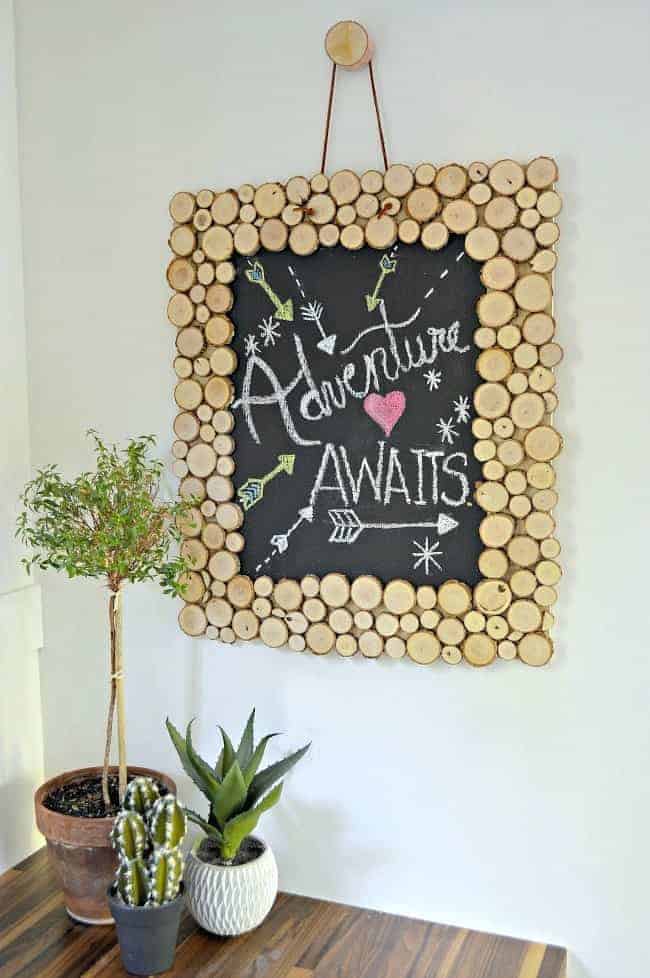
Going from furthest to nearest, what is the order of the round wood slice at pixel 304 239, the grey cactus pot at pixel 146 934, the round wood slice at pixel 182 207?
the round wood slice at pixel 182 207 < the round wood slice at pixel 304 239 < the grey cactus pot at pixel 146 934

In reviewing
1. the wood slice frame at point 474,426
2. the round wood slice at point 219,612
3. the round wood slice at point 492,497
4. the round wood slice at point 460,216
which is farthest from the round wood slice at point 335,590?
the round wood slice at point 460,216

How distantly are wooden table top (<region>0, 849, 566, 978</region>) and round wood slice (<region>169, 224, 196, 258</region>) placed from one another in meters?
1.50

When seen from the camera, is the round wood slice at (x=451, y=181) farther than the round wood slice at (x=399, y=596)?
No

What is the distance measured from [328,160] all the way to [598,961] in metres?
1.79

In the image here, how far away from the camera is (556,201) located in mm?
1865

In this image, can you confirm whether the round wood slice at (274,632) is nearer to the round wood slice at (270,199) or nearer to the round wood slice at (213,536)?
the round wood slice at (213,536)

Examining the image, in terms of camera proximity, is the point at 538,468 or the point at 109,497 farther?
the point at 109,497

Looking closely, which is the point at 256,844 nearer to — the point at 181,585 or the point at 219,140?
the point at 181,585

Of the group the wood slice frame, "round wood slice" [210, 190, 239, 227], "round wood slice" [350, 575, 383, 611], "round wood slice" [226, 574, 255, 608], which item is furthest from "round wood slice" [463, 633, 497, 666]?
"round wood slice" [210, 190, 239, 227]

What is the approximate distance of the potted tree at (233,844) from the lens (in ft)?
6.51

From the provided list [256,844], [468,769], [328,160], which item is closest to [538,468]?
[468,769]

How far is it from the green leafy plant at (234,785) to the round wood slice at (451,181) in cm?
119

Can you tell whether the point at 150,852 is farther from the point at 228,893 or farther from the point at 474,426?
the point at 474,426

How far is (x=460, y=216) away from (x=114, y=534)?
3.18ft
